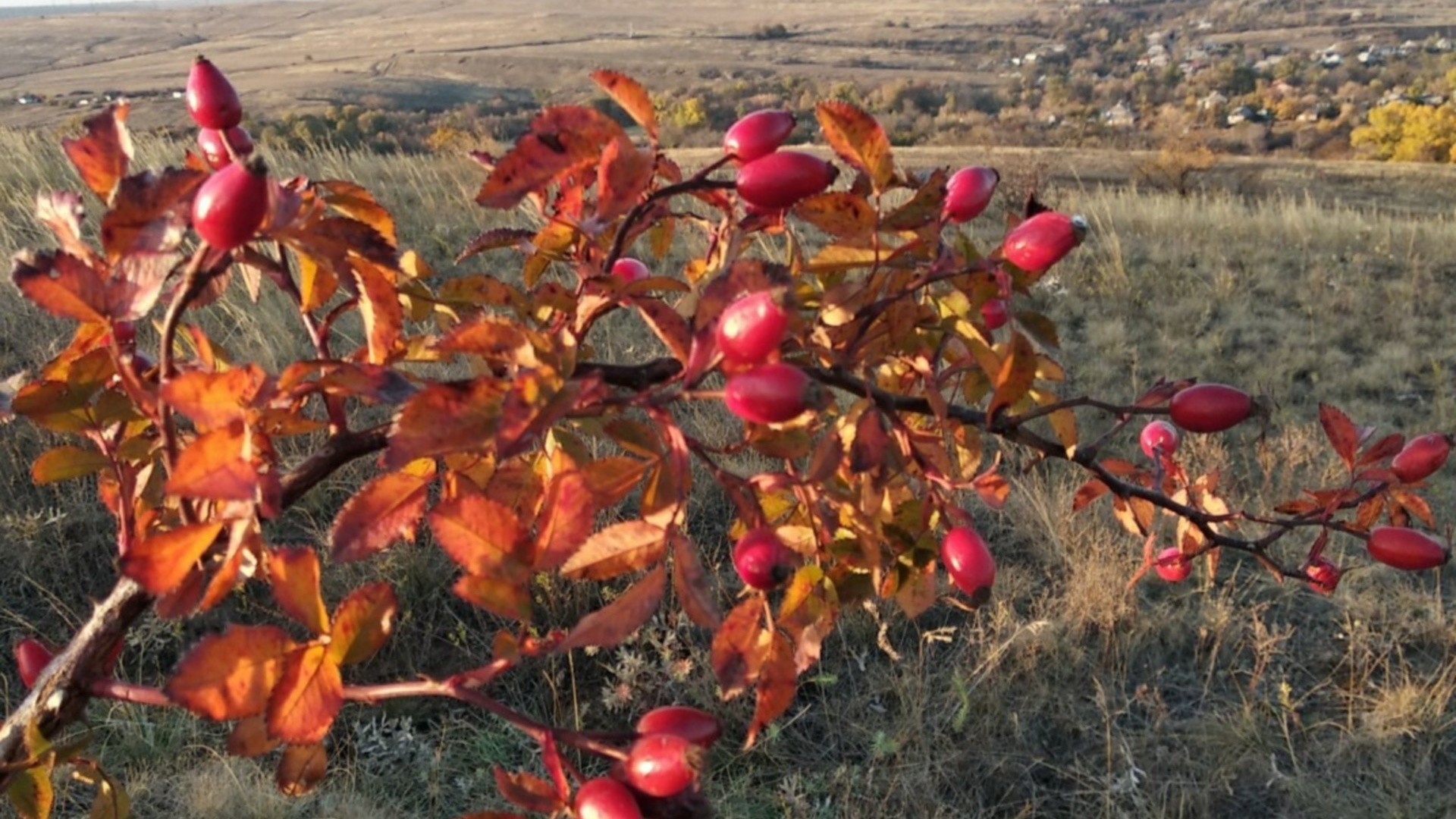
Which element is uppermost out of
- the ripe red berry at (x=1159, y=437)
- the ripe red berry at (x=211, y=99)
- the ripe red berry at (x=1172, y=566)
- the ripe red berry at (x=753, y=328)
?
the ripe red berry at (x=211, y=99)

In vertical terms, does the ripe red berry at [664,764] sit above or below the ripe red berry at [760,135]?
below

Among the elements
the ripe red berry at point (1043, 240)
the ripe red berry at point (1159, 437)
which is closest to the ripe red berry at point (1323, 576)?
the ripe red berry at point (1159, 437)

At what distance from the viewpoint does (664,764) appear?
329 millimetres

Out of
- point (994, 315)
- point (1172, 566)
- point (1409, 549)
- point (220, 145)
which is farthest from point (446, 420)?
point (1172, 566)

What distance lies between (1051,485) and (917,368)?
1.95 meters

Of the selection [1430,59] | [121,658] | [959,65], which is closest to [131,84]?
[959,65]

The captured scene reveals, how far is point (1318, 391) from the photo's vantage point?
310cm

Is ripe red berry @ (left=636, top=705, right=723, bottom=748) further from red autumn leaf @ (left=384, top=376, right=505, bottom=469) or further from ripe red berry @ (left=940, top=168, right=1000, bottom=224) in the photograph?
ripe red berry @ (left=940, top=168, right=1000, bottom=224)

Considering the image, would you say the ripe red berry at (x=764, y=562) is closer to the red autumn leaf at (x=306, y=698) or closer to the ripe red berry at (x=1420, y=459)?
the red autumn leaf at (x=306, y=698)

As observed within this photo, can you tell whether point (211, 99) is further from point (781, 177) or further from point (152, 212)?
point (781, 177)

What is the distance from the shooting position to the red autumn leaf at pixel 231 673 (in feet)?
1.21

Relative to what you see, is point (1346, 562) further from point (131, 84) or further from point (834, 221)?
point (131, 84)

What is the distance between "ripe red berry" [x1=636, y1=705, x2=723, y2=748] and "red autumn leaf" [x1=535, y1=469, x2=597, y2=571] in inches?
2.6

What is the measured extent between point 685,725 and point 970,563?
0.65 ft
